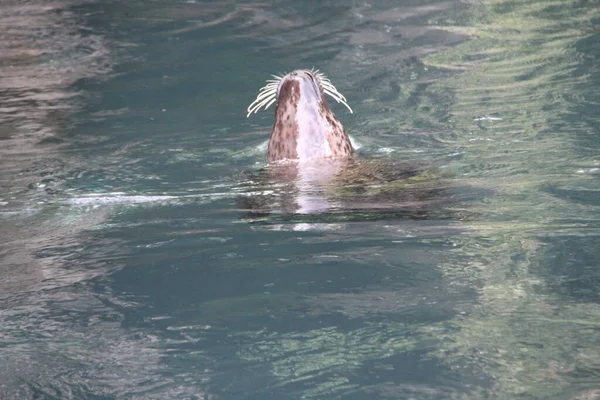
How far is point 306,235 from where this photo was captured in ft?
13.6

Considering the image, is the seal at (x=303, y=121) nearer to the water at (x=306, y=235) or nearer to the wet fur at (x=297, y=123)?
the wet fur at (x=297, y=123)

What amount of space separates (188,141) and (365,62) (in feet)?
10.9

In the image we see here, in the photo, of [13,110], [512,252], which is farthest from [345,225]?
[13,110]

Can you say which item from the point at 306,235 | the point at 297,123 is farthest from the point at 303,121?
the point at 306,235

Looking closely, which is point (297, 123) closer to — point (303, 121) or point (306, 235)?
point (303, 121)

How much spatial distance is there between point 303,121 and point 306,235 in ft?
6.41

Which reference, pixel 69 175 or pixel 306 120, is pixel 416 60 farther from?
pixel 69 175

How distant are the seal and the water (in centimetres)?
27

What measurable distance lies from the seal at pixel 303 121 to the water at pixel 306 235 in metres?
0.27

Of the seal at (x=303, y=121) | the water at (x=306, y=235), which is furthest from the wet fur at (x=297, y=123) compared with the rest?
the water at (x=306, y=235)

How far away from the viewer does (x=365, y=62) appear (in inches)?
388

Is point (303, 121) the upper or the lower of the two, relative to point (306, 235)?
upper

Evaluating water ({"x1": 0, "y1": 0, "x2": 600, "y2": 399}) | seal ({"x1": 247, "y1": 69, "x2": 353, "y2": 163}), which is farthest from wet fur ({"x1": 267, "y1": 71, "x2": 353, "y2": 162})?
water ({"x1": 0, "y1": 0, "x2": 600, "y2": 399})

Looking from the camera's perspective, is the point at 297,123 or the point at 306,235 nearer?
the point at 306,235
